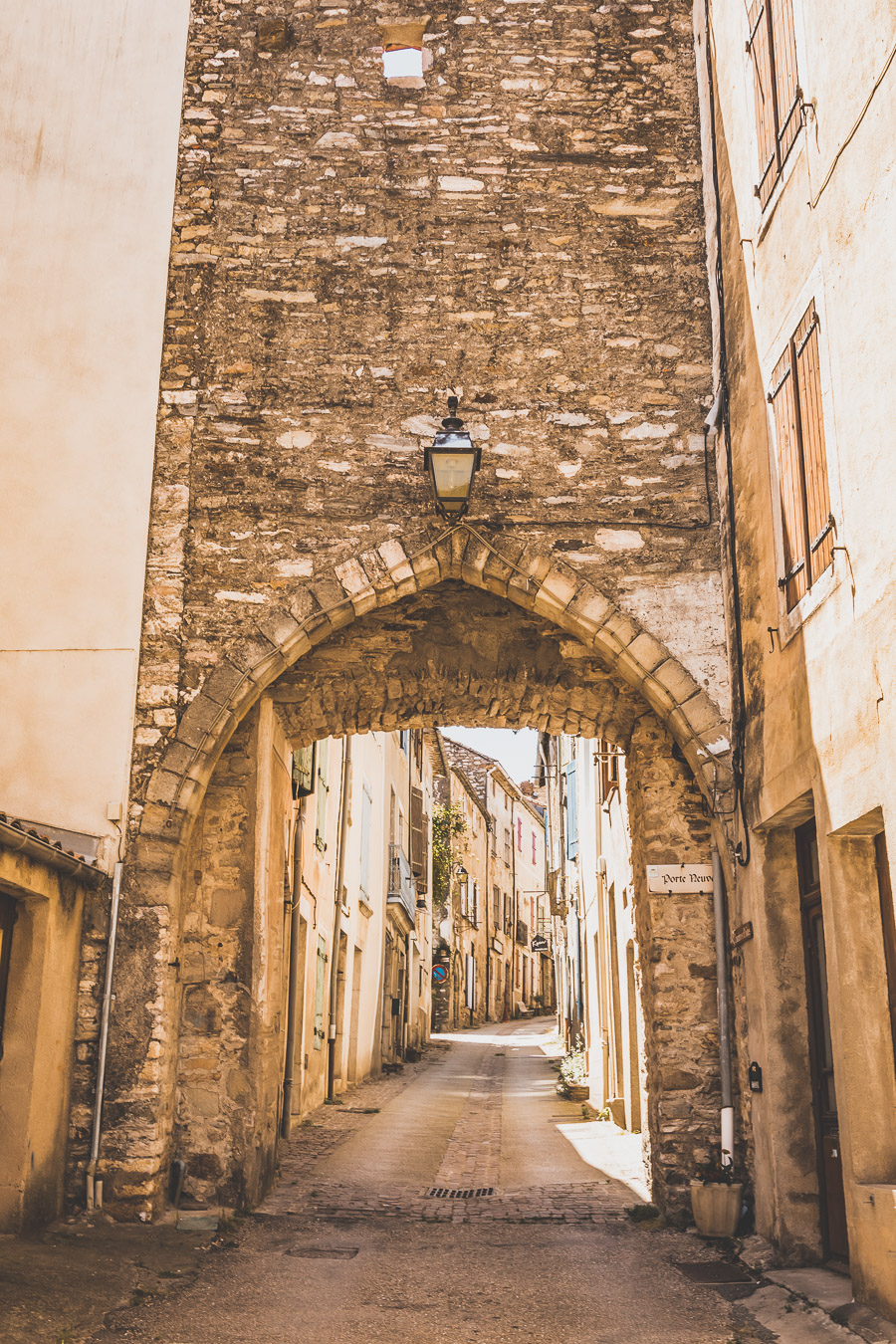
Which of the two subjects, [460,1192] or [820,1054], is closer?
[820,1054]

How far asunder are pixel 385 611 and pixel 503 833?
34.2m

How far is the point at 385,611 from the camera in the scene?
26.7 ft

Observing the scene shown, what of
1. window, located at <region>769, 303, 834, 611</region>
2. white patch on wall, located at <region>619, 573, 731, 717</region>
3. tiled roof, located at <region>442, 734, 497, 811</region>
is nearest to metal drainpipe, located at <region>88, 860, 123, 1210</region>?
white patch on wall, located at <region>619, 573, 731, 717</region>

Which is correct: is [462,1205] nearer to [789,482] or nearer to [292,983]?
[292,983]

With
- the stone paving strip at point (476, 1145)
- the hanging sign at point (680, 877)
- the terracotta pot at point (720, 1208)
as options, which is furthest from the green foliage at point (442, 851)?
the terracotta pot at point (720, 1208)

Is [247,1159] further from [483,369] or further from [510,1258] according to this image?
[483,369]

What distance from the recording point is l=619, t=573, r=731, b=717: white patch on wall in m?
7.19

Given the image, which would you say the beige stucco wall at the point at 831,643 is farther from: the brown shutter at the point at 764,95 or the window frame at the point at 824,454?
the brown shutter at the point at 764,95

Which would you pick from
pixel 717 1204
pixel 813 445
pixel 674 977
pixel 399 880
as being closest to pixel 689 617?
pixel 813 445

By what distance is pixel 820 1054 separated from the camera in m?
6.04

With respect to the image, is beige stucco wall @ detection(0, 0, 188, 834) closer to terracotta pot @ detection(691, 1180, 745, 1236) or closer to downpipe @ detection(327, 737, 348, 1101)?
terracotta pot @ detection(691, 1180, 745, 1236)

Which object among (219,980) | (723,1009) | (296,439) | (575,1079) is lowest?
(575,1079)

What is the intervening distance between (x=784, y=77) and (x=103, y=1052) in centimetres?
604

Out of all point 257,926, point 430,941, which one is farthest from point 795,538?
point 430,941
